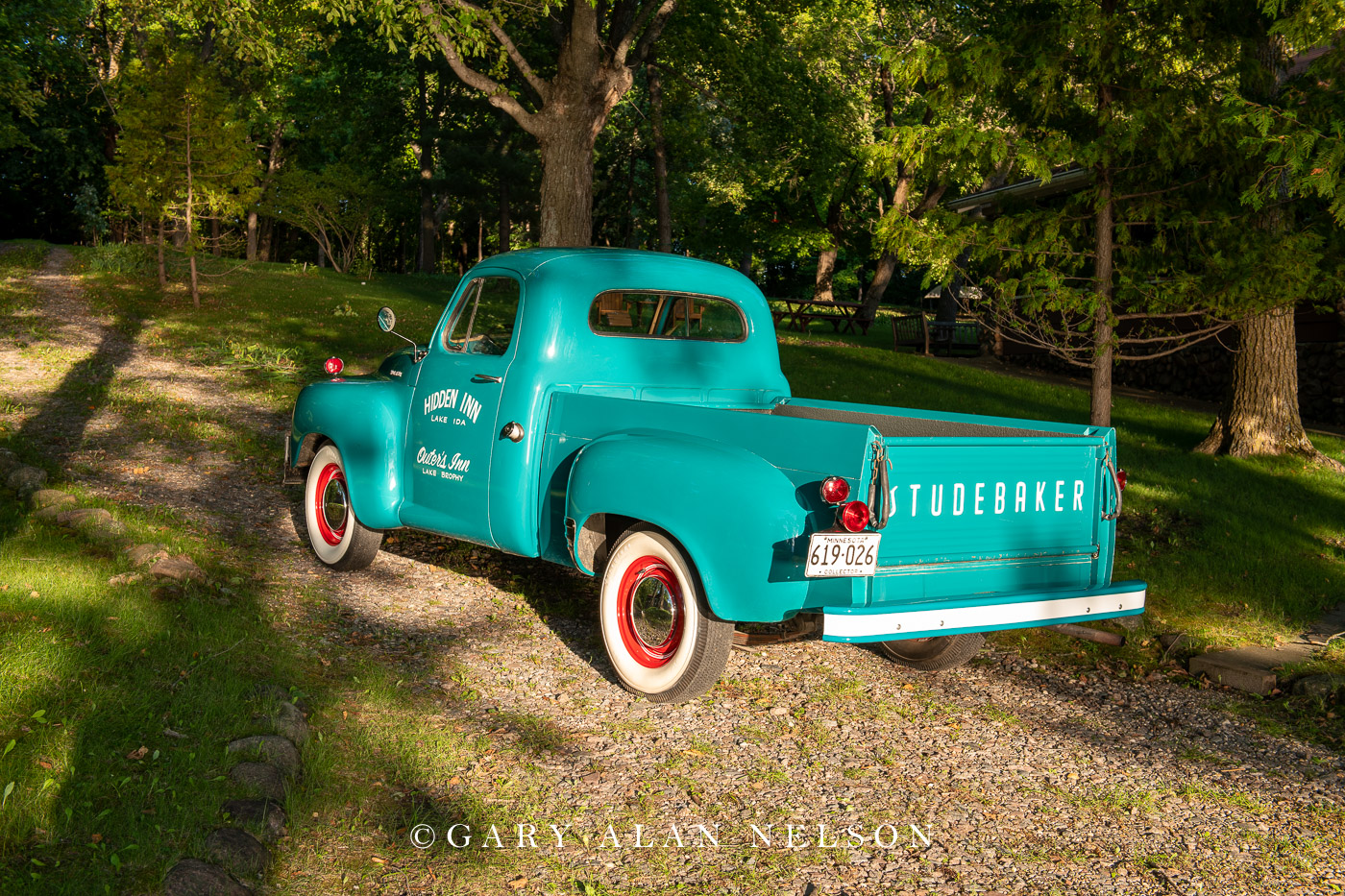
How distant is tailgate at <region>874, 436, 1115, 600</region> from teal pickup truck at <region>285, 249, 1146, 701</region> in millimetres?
10

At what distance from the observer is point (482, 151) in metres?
35.2

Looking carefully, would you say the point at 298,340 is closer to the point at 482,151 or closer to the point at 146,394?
the point at 146,394

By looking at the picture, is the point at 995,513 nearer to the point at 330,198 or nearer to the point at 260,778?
the point at 260,778

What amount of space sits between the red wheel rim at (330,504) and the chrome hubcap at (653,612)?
2.61 meters

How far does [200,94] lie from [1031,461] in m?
20.0

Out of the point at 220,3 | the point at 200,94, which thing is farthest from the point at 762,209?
the point at 220,3

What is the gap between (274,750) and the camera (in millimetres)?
3936

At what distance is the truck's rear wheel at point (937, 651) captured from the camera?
5434 millimetres

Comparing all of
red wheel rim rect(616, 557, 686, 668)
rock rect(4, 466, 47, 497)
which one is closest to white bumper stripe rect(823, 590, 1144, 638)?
red wheel rim rect(616, 557, 686, 668)

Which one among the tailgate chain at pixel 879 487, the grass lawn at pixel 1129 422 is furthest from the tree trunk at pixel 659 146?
the tailgate chain at pixel 879 487

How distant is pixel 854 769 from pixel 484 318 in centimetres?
322

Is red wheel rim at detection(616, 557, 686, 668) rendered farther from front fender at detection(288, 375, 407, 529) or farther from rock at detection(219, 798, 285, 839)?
front fender at detection(288, 375, 407, 529)

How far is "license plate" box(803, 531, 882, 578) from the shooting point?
401 centimetres

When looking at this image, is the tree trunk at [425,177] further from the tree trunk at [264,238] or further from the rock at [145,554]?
the rock at [145,554]
